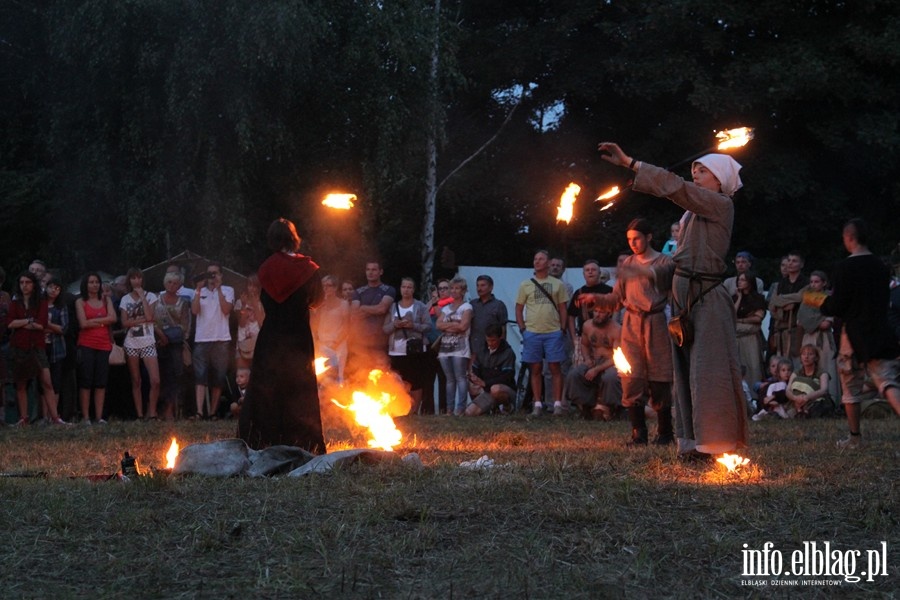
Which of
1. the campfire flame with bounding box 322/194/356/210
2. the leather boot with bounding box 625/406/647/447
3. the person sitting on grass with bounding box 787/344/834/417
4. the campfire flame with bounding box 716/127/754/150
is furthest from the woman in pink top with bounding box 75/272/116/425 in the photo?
the campfire flame with bounding box 716/127/754/150

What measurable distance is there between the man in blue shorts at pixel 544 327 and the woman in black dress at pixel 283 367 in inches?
259

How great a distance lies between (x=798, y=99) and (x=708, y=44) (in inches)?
87.7

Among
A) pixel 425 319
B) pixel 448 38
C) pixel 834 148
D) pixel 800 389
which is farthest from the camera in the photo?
pixel 834 148

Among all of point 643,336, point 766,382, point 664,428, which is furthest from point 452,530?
point 766,382

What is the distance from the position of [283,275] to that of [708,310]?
313 cm

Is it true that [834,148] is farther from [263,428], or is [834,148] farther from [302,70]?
[263,428]

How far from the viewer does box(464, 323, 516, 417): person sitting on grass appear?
15.4 m

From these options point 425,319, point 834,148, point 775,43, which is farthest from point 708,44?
point 425,319

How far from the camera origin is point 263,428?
8.88m

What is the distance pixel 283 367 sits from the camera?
8.94m

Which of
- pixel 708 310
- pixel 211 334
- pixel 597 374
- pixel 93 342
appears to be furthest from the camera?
pixel 211 334

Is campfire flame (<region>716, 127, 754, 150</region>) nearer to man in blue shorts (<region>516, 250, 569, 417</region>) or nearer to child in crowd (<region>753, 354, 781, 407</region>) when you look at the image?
child in crowd (<region>753, 354, 781, 407</region>)

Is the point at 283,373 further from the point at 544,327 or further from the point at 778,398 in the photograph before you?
the point at 778,398

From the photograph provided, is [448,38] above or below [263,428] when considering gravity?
above
